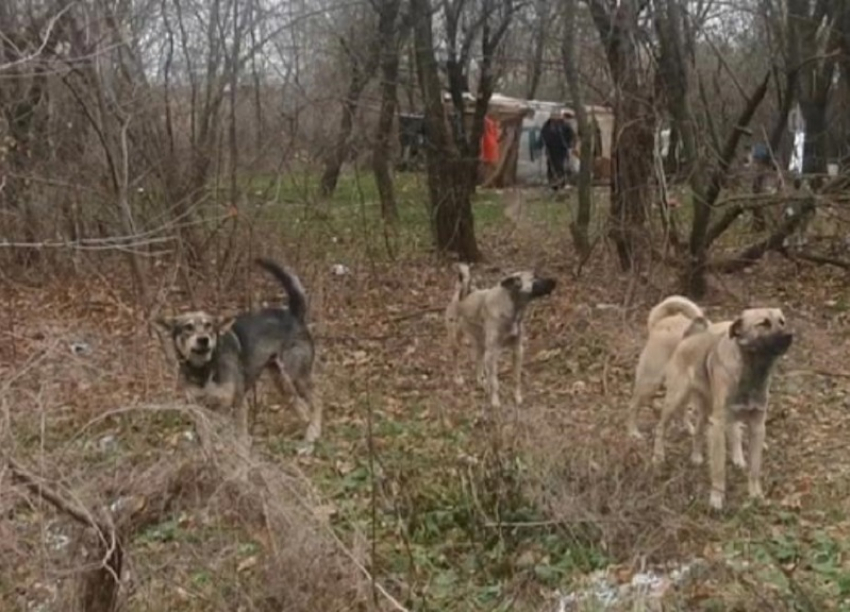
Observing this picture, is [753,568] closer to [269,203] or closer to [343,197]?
[269,203]

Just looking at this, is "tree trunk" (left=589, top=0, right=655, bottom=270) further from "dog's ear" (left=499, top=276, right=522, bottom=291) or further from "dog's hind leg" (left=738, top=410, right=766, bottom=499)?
"dog's hind leg" (left=738, top=410, right=766, bottom=499)

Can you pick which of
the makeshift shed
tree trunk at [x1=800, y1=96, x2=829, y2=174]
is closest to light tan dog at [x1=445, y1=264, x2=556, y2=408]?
tree trunk at [x1=800, y1=96, x2=829, y2=174]

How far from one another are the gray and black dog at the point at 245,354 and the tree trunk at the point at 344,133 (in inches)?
222

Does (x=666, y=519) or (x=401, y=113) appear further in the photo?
(x=401, y=113)

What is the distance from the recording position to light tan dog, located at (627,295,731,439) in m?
8.62

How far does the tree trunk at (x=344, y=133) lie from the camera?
15.8 metres

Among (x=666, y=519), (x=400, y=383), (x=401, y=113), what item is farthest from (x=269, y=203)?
(x=666, y=519)

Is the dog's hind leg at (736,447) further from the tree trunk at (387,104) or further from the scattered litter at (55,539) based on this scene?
the tree trunk at (387,104)

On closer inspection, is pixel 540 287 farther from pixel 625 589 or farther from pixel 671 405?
pixel 625 589

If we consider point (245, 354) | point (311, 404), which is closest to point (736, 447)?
point (311, 404)

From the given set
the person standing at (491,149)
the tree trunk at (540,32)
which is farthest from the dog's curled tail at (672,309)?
the person standing at (491,149)

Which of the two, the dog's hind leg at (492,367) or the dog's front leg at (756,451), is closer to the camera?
the dog's front leg at (756,451)

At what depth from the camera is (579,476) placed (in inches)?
275

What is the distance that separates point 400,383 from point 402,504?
4.02 meters
